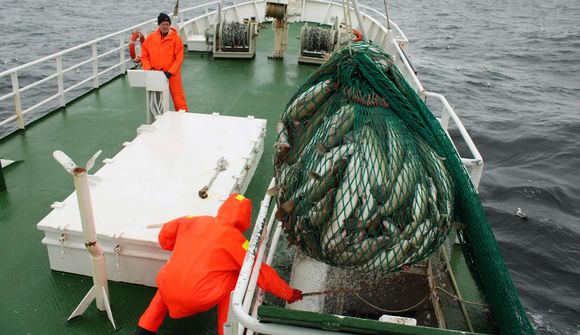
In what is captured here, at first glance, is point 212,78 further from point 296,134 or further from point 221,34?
point 296,134

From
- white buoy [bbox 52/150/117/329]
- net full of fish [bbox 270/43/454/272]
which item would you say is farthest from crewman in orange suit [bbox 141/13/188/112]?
net full of fish [bbox 270/43/454/272]

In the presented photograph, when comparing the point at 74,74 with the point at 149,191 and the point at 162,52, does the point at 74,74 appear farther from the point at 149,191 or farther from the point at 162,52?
the point at 149,191

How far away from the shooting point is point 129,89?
8.87m

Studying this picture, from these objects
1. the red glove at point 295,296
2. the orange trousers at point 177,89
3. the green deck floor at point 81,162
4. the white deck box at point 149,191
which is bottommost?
the green deck floor at point 81,162

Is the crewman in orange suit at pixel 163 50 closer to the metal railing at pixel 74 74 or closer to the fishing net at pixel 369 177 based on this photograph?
the metal railing at pixel 74 74

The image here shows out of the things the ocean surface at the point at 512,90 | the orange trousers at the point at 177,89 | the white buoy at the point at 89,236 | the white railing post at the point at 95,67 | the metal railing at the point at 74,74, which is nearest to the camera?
the white buoy at the point at 89,236

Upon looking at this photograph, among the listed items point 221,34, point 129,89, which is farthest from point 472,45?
point 129,89

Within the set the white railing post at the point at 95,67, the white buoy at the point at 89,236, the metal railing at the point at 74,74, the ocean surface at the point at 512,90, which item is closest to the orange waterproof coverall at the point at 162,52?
the metal railing at the point at 74,74

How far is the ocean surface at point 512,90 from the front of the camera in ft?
23.5

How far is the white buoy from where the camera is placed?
2906 millimetres

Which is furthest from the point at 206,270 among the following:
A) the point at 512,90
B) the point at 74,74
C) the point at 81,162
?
the point at 74,74

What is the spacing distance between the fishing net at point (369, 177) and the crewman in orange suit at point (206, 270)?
1.28ft

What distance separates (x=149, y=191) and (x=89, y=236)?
A: 111 centimetres

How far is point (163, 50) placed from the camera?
6.43 m
